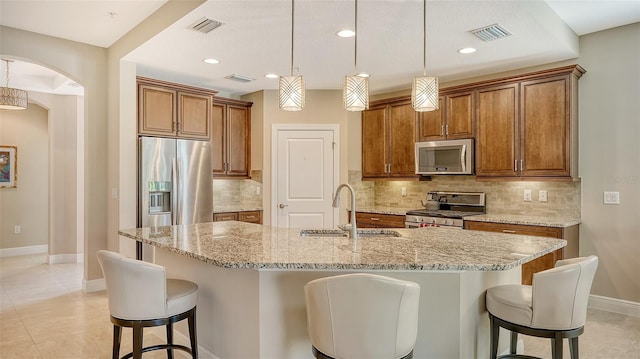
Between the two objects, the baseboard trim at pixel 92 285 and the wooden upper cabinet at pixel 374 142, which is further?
the wooden upper cabinet at pixel 374 142

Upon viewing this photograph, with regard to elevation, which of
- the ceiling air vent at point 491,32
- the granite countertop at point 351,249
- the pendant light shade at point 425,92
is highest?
the ceiling air vent at point 491,32

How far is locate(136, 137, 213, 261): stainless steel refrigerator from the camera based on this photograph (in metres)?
4.47

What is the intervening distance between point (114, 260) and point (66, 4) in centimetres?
249

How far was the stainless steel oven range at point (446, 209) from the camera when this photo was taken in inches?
178

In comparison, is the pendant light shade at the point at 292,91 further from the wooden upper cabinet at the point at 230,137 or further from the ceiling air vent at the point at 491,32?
the wooden upper cabinet at the point at 230,137

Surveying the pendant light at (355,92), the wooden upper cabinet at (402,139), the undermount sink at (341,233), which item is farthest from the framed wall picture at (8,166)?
the pendant light at (355,92)

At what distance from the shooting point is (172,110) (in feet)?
15.9

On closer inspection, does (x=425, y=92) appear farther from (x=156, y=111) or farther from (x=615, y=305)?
(x=156, y=111)

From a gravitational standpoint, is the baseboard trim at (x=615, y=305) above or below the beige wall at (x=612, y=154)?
below

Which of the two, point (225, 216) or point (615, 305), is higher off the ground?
point (225, 216)

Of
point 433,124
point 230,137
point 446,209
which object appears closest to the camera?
point 433,124

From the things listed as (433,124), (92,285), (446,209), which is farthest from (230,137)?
(446,209)

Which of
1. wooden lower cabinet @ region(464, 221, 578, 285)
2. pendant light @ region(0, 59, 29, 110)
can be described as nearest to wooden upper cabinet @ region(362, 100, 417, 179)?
wooden lower cabinet @ region(464, 221, 578, 285)

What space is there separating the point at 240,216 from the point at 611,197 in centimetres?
413
